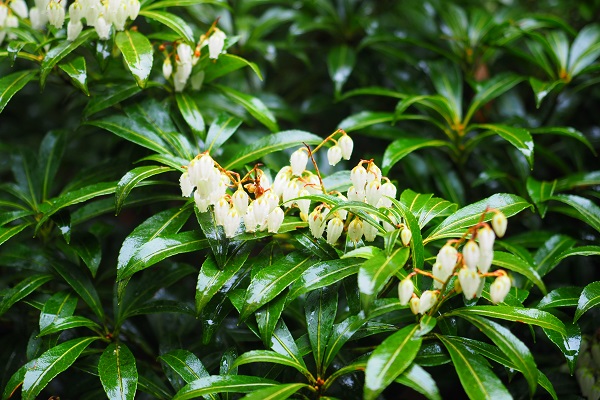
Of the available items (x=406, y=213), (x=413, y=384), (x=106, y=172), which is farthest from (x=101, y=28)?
(x=413, y=384)

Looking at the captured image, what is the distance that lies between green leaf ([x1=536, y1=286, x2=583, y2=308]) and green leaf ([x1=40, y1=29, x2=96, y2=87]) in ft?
4.89

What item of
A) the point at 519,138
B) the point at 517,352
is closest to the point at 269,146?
the point at 519,138

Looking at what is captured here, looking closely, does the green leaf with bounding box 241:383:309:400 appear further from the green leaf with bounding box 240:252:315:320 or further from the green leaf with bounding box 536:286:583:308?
the green leaf with bounding box 536:286:583:308

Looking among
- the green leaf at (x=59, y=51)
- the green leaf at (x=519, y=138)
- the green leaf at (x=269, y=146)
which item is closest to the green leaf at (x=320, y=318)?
the green leaf at (x=269, y=146)

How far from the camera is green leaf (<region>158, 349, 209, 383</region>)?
4.69 feet

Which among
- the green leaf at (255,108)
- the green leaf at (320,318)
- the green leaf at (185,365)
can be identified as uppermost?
the green leaf at (255,108)

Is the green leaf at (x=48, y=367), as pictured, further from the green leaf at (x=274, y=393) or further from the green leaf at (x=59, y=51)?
the green leaf at (x=59, y=51)

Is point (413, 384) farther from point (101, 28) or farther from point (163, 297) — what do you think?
point (101, 28)

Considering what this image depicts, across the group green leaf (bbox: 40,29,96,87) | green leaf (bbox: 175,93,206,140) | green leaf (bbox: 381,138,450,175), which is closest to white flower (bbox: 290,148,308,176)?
green leaf (bbox: 381,138,450,175)

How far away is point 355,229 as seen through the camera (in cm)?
141

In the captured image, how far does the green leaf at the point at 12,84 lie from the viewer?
5.31 ft

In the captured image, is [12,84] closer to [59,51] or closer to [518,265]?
[59,51]

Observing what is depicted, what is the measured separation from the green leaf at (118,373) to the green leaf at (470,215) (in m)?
0.79

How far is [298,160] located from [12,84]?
2.92 feet
